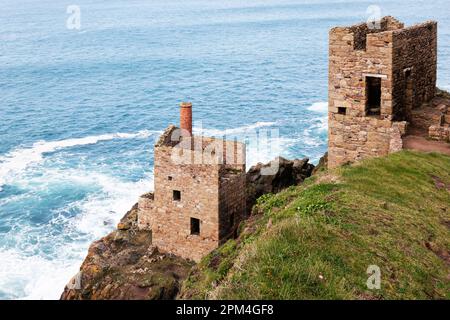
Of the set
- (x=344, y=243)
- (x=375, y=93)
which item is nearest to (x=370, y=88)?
(x=375, y=93)

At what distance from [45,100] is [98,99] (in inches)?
325

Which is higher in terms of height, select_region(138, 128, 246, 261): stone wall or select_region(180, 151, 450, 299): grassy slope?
select_region(180, 151, 450, 299): grassy slope

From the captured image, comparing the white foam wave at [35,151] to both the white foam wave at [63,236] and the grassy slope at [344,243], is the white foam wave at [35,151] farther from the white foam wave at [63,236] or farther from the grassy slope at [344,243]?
the grassy slope at [344,243]

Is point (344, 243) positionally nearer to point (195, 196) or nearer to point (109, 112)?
point (195, 196)

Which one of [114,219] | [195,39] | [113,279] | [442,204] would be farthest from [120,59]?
[442,204]

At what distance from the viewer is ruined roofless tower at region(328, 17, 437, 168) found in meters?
28.5

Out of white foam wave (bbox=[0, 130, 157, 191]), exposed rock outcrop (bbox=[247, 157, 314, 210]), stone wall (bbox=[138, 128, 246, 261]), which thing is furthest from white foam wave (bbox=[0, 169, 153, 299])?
exposed rock outcrop (bbox=[247, 157, 314, 210])

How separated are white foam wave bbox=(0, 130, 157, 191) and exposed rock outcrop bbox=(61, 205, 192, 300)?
27203 millimetres

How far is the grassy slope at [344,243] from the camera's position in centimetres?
1363

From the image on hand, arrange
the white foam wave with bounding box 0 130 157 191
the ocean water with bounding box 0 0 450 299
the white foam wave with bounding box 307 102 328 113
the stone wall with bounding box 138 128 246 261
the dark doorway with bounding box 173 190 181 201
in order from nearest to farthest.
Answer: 1. the stone wall with bounding box 138 128 246 261
2. the dark doorway with bounding box 173 190 181 201
3. the ocean water with bounding box 0 0 450 299
4. the white foam wave with bounding box 0 130 157 191
5. the white foam wave with bounding box 307 102 328 113

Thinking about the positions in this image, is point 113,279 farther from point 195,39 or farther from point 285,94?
point 195,39

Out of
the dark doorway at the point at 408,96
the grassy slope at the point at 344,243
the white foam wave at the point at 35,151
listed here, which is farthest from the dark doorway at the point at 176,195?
the white foam wave at the point at 35,151

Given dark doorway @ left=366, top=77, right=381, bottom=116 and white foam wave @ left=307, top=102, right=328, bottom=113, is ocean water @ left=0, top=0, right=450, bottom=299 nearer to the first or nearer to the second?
white foam wave @ left=307, top=102, right=328, bottom=113

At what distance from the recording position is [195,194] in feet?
112
